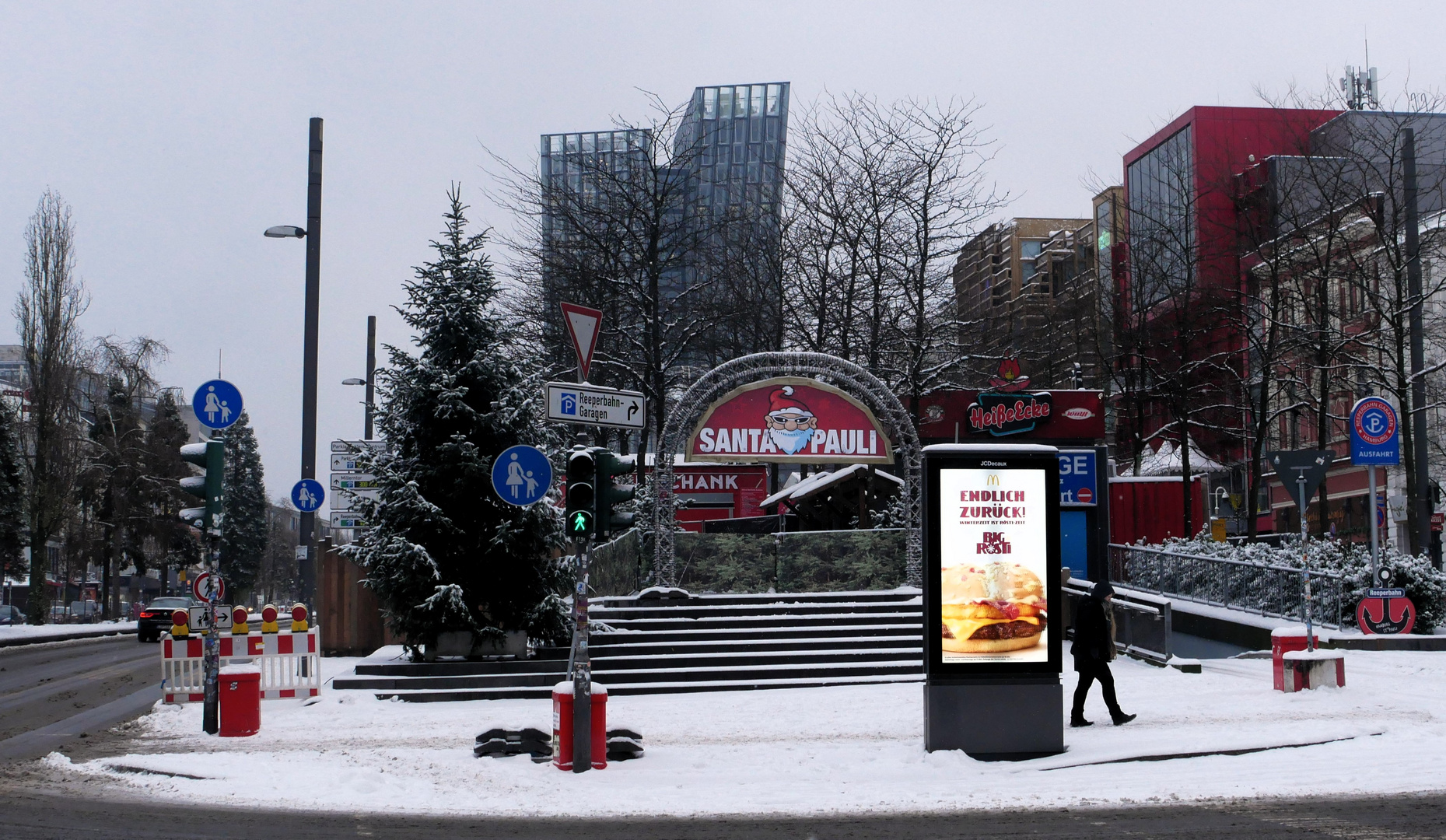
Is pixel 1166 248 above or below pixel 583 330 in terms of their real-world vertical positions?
above

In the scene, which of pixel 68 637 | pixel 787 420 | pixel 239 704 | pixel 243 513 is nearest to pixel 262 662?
pixel 239 704

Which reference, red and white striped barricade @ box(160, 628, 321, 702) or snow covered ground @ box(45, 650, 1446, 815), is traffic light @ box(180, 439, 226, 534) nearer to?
snow covered ground @ box(45, 650, 1446, 815)

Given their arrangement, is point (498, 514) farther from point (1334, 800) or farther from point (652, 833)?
point (1334, 800)

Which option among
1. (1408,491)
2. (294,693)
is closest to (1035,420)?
(1408,491)

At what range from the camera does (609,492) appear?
1155 cm

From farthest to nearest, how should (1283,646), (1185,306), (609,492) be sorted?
(1185,306) < (1283,646) < (609,492)

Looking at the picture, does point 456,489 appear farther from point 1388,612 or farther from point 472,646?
point 1388,612

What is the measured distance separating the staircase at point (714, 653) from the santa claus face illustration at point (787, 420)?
121 inches

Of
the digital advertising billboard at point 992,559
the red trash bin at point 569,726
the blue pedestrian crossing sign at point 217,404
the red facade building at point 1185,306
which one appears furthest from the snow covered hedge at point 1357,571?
the blue pedestrian crossing sign at point 217,404

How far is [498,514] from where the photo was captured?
18.9 metres

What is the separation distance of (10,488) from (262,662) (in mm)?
36843

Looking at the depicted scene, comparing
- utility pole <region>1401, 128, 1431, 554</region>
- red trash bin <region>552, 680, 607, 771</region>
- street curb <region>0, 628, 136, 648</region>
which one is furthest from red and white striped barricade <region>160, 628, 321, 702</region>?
street curb <region>0, 628, 136, 648</region>

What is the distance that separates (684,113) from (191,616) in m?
20.3

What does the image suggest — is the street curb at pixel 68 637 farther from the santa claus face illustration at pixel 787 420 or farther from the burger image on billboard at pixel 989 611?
the burger image on billboard at pixel 989 611
